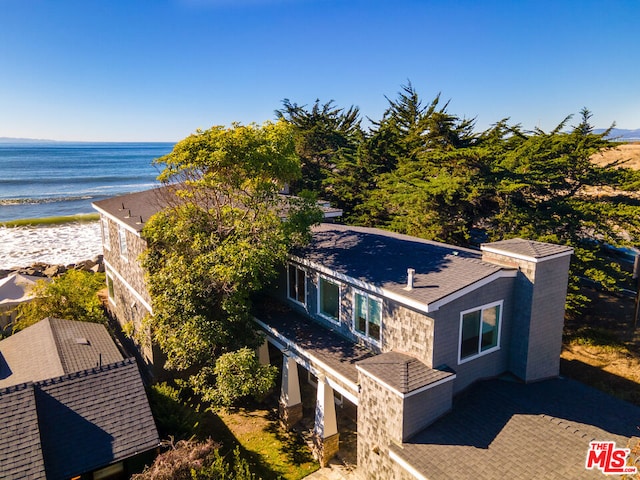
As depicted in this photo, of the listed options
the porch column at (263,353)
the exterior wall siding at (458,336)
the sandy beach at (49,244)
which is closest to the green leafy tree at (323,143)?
the porch column at (263,353)

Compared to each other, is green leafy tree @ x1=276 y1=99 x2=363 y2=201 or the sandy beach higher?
green leafy tree @ x1=276 y1=99 x2=363 y2=201

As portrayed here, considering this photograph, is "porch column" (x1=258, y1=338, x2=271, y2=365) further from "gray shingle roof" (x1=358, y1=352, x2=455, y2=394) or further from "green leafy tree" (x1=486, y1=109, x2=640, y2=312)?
"green leafy tree" (x1=486, y1=109, x2=640, y2=312)

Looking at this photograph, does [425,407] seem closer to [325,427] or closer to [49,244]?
[325,427]

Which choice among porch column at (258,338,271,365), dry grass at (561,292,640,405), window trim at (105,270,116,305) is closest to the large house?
porch column at (258,338,271,365)

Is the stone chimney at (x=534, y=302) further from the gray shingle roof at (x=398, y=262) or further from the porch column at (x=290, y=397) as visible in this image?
the porch column at (x=290, y=397)

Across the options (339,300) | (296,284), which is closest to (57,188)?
(296,284)

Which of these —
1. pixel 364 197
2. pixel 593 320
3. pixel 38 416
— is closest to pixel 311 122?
pixel 364 197
